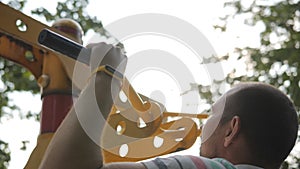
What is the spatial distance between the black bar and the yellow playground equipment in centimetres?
13

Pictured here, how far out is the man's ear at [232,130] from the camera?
1.21 m

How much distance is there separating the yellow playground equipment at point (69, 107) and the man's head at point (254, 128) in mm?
202

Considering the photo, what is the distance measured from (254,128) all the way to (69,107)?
504 mm

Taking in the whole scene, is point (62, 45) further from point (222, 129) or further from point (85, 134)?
point (222, 129)

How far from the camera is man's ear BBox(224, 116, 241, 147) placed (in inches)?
47.5

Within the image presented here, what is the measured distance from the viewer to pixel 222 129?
1.24 metres

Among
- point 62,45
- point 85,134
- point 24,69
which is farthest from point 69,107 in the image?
point 24,69

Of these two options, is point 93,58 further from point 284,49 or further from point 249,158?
point 284,49

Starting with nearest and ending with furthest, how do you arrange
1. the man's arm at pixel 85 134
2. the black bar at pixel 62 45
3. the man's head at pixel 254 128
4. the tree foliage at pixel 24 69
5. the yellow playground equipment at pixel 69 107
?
1. the man's arm at pixel 85 134
2. the black bar at pixel 62 45
3. the man's head at pixel 254 128
4. the yellow playground equipment at pixel 69 107
5. the tree foliage at pixel 24 69

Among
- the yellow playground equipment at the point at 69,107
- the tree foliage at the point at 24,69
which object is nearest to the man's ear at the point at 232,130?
the yellow playground equipment at the point at 69,107

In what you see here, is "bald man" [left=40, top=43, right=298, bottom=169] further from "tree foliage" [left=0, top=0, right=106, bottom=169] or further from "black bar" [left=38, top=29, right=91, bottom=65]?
"tree foliage" [left=0, top=0, right=106, bottom=169]

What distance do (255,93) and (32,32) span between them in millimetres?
562

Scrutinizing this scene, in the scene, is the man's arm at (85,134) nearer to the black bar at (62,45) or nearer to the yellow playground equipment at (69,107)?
the black bar at (62,45)

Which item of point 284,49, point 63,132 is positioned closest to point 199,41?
point 63,132
